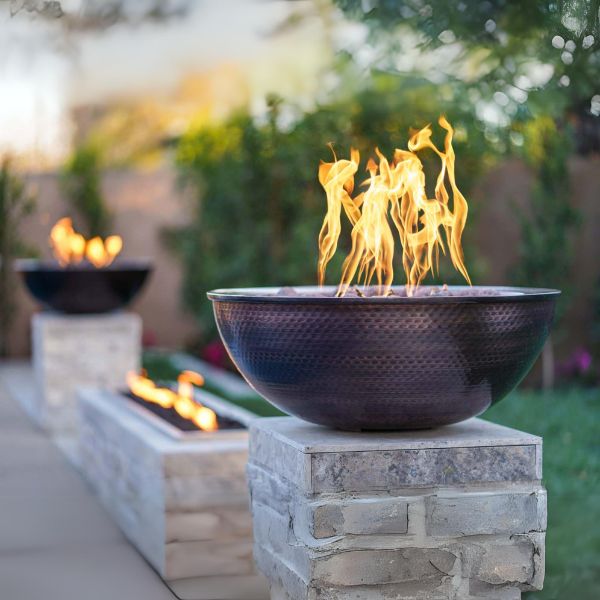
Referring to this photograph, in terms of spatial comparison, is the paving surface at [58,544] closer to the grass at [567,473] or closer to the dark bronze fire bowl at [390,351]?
the dark bronze fire bowl at [390,351]

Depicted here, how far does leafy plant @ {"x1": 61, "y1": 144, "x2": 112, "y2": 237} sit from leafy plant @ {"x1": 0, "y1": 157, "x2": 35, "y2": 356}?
0.41 meters

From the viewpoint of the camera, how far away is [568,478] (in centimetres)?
477

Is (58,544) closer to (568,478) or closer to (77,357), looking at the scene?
(568,478)

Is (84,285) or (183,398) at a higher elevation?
(84,285)

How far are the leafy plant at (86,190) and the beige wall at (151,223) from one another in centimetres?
13

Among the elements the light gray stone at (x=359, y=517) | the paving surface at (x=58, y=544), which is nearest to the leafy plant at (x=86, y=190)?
the paving surface at (x=58, y=544)

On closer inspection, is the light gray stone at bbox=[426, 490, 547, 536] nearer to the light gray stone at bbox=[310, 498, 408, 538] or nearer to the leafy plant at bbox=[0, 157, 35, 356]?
the light gray stone at bbox=[310, 498, 408, 538]

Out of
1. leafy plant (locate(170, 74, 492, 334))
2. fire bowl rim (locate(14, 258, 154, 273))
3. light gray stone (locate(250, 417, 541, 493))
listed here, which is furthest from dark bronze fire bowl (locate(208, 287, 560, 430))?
leafy plant (locate(170, 74, 492, 334))

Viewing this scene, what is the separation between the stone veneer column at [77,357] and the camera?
256 inches

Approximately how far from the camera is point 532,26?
4.86 meters

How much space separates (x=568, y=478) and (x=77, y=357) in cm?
300

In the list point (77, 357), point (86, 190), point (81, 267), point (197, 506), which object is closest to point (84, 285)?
point (81, 267)

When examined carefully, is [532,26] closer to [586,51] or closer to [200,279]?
[586,51]

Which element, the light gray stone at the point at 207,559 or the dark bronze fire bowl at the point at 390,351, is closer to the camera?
the dark bronze fire bowl at the point at 390,351
